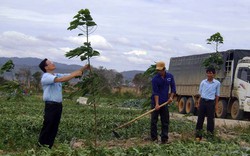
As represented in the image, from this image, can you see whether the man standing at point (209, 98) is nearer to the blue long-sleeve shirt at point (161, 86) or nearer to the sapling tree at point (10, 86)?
the blue long-sleeve shirt at point (161, 86)

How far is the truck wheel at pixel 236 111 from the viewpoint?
68.3ft

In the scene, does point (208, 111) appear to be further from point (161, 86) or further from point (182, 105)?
point (182, 105)

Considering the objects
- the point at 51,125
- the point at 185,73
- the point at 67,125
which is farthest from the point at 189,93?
the point at 51,125

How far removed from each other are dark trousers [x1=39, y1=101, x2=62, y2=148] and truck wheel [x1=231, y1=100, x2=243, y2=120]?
13.9 metres

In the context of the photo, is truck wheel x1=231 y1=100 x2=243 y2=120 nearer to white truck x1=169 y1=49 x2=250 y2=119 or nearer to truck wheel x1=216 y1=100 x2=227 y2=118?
white truck x1=169 y1=49 x2=250 y2=119

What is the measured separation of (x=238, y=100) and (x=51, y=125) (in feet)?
46.9

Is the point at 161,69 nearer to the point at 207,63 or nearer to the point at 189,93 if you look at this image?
the point at 207,63

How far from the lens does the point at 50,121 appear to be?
8.44 metres

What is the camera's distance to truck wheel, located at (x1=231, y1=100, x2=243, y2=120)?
819 inches

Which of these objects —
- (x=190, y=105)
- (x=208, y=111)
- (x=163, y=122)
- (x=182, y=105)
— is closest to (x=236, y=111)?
(x=190, y=105)

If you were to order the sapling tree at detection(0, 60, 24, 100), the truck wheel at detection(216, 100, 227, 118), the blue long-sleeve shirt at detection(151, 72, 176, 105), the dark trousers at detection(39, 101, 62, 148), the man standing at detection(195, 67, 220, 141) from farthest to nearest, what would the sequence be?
the truck wheel at detection(216, 100, 227, 118), the man standing at detection(195, 67, 220, 141), the blue long-sleeve shirt at detection(151, 72, 176, 105), the sapling tree at detection(0, 60, 24, 100), the dark trousers at detection(39, 101, 62, 148)

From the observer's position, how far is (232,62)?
22.2 meters

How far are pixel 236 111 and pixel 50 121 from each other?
1457cm

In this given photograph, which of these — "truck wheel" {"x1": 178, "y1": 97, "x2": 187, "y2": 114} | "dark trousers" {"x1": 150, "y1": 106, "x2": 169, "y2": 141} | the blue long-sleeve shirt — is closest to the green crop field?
"dark trousers" {"x1": 150, "y1": 106, "x2": 169, "y2": 141}
